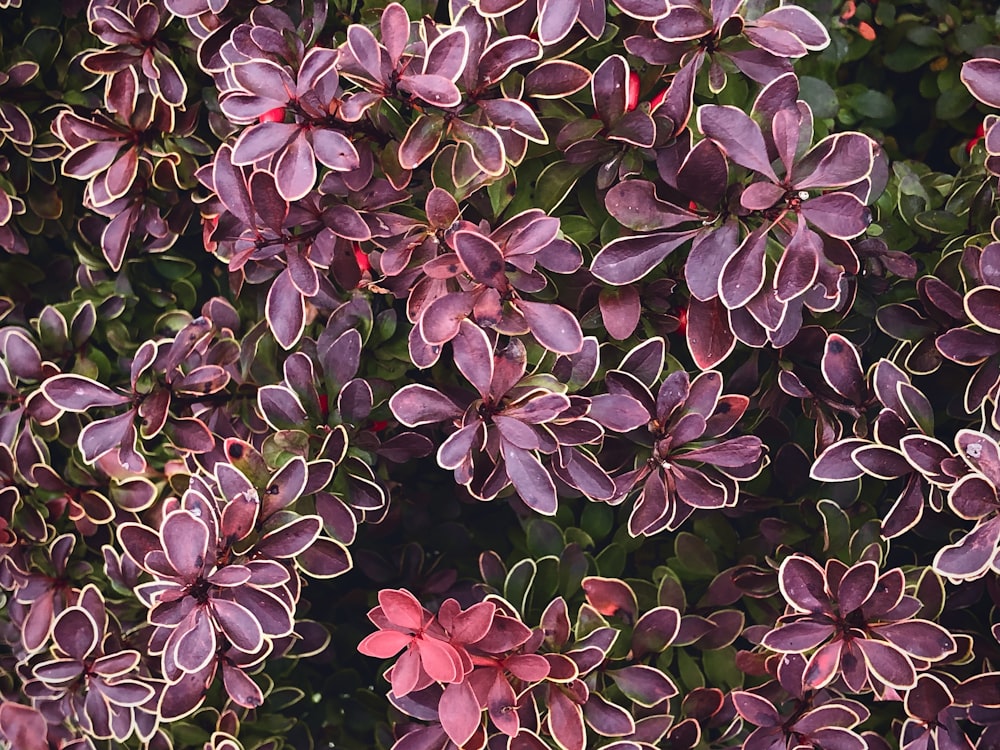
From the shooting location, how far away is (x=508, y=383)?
905mm

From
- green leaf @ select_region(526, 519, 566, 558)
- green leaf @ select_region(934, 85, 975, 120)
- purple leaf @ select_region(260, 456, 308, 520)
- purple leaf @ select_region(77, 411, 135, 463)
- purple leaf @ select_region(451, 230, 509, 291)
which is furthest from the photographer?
green leaf @ select_region(934, 85, 975, 120)

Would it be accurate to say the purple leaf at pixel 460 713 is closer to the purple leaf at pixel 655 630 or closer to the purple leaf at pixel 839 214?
the purple leaf at pixel 655 630

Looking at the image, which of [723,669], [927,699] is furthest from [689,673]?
[927,699]

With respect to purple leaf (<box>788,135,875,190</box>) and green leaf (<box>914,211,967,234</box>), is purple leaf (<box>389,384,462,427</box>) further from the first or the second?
green leaf (<box>914,211,967,234</box>)

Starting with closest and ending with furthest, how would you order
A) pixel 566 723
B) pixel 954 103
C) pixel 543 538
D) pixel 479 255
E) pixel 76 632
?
pixel 479 255 < pixel 566 723 < pixel 76 632 < pixel 543 538 < pixel 954 103

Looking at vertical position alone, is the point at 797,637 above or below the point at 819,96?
below

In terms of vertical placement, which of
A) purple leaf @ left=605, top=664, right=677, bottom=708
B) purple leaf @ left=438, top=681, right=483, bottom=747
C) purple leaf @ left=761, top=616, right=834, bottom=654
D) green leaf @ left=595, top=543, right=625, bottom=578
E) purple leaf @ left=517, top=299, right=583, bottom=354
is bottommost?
green leaf @ left=595, top=543, right=625, bottom=578

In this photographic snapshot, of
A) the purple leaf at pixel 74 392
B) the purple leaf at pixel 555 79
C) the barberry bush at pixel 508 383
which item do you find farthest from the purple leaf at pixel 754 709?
the purple leaf at pixel 74 392

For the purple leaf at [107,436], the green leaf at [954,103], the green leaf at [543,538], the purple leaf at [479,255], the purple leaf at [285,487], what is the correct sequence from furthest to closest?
1. the green leaf at [954,103]
2. the green leaf at [543,538]
3. the purple leaf at [107,436]
4. the purple leaf at [285,487]
5. the purple leaf at [479,255]

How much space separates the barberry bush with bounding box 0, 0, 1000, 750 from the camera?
87cm

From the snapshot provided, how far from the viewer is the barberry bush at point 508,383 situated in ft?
2.86

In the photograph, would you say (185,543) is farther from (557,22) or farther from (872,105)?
(872,105)

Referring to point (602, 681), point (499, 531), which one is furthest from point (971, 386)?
point (499, 531)

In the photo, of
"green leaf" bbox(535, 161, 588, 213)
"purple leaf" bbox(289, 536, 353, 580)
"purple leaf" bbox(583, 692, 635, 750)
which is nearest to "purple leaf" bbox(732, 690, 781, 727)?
"purple leaf" bbox(583, 692, 635, 750)
